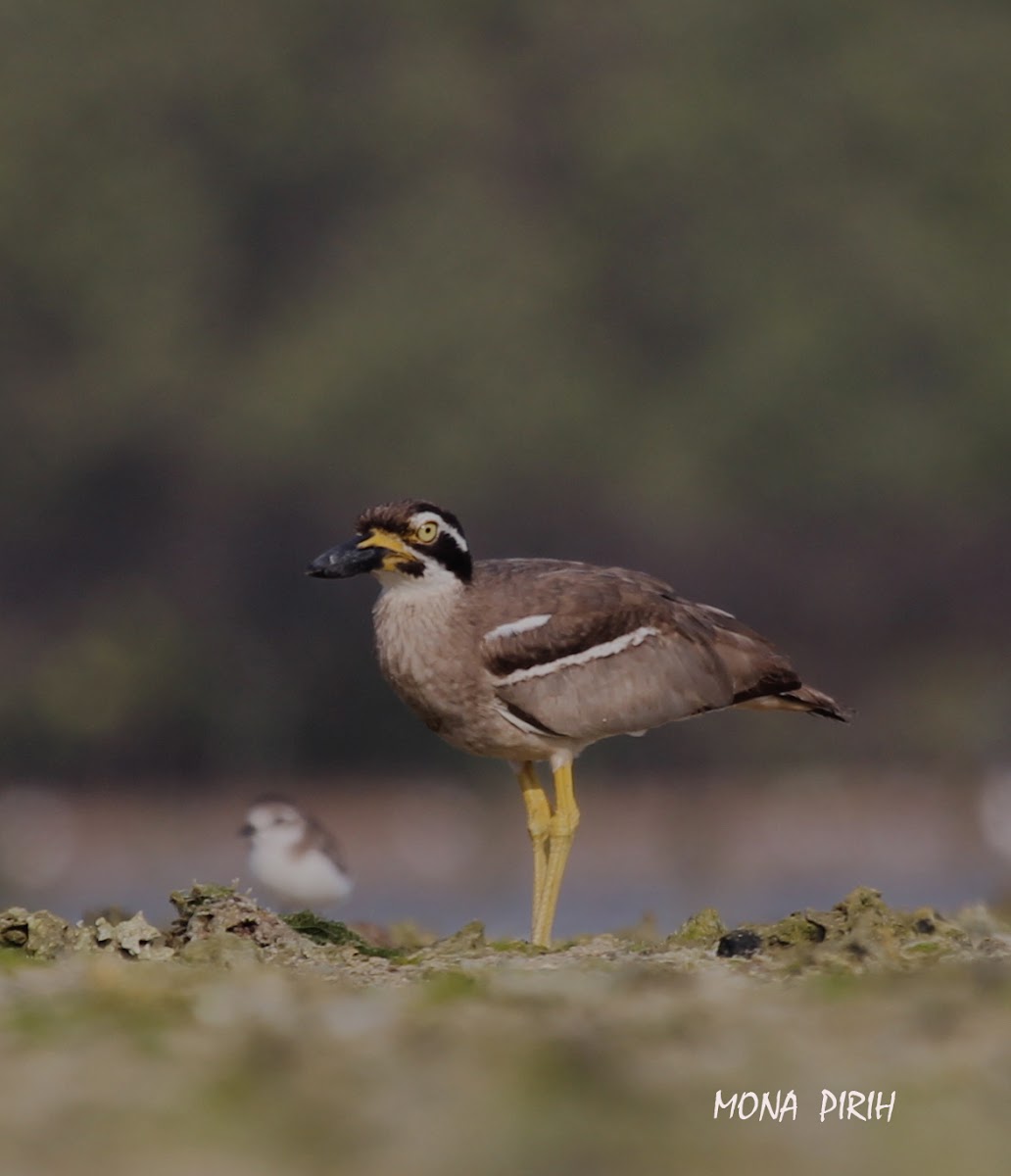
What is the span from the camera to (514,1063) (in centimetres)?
589

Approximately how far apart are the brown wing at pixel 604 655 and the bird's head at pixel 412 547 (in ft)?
0.85

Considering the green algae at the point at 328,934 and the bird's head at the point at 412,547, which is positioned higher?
the bird's head at the point at 412,547

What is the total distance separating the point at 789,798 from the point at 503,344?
12.0 m

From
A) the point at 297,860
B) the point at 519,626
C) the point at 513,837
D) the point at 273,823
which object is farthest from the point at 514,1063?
the point at 513,837

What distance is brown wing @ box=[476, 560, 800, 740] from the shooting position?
465 inches

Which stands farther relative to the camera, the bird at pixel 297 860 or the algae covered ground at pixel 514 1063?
the bird at pixel 297 860

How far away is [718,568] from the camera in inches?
1955

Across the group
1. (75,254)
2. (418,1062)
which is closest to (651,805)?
(75,254)

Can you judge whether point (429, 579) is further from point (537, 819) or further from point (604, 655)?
point (537, 819)

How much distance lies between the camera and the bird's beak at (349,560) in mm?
11734

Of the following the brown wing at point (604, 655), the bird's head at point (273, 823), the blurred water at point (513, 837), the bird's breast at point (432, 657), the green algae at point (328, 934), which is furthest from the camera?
the blurred water at point (513, 837)

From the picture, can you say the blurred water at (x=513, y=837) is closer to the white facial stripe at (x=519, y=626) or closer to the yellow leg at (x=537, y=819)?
the yellow leg at (x=537, y=819)

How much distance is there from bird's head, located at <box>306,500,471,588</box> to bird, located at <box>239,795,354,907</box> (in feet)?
12.3

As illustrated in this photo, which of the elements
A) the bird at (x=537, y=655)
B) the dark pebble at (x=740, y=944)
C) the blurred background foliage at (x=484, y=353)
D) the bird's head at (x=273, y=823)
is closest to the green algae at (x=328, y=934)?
the dark pebble at (x=740, y=944)
